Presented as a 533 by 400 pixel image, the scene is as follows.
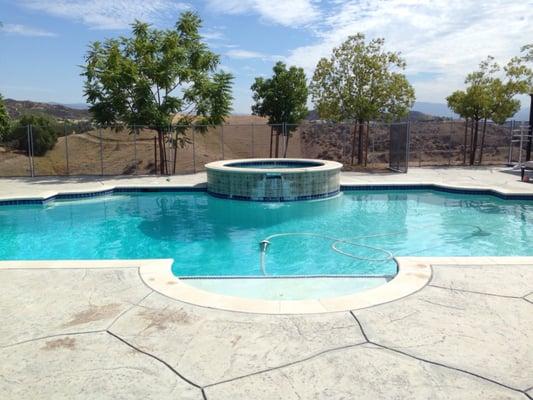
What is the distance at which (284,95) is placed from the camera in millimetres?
17609

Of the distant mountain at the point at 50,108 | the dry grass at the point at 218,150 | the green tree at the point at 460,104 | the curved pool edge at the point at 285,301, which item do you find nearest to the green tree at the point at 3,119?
the dry grass at the point at 218,150

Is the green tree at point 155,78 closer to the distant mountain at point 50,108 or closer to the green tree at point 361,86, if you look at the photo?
the green tree at point 361,86

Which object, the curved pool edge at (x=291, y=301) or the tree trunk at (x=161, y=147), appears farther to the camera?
the tree trunk at (x=161, y=147)

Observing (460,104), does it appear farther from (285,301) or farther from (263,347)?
(263,347)

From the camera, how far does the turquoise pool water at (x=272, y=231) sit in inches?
263

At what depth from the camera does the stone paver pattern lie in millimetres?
2674

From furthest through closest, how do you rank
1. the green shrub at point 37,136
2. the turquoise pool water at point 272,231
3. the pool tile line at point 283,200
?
1. the green shrub at point 37,136
2. the pool tile line at point 283,200
3. the turquoise pool water at point 272,231

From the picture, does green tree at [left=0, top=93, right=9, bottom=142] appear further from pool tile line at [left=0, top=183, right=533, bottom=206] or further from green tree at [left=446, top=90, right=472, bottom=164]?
green tree at [left=446, top=90, right=472, bottom=164]

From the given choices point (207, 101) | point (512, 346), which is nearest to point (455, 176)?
point (207, 101)

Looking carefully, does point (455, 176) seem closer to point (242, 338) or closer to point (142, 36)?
point (142, 36)

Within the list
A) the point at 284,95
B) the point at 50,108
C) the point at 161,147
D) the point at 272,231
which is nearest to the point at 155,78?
the point at 161,147

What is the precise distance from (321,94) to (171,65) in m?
6.05

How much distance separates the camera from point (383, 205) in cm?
1083

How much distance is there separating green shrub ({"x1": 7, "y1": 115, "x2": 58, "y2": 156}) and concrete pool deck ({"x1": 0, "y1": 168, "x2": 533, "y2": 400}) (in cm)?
1875
